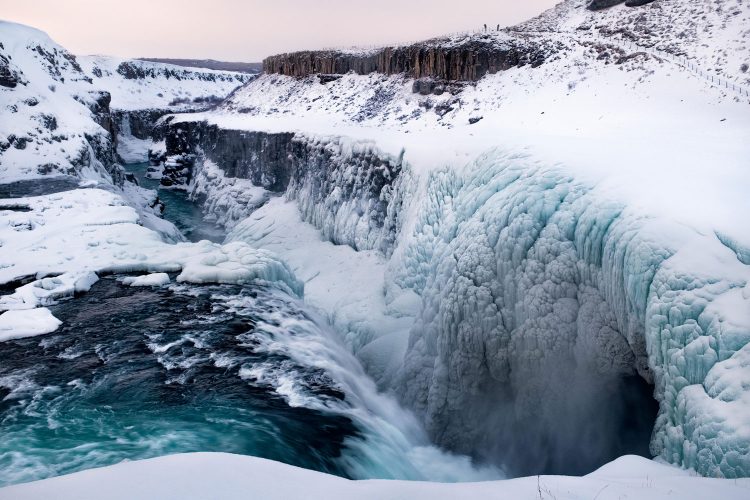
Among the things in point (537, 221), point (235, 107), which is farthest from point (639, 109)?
point (235, 107)

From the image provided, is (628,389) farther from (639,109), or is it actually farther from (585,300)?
(639,109)

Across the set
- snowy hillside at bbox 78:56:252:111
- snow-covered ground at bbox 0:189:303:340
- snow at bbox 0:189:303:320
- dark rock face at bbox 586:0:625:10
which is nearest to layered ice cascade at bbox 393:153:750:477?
snow at bbox 0:189:303:320

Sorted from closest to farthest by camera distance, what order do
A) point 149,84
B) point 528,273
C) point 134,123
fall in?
point 528,273 < point 134,123 < point 149,84

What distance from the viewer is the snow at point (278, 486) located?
3.46 metres

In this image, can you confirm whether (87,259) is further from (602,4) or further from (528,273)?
(602,4)

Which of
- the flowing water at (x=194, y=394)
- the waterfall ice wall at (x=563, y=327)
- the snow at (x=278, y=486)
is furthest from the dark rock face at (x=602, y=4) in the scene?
the snow at (x=278, y=486)

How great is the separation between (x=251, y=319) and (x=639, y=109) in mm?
17414

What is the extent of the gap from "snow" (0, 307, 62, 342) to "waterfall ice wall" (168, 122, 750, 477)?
7390 millimetres

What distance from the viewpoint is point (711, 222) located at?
5980 mm

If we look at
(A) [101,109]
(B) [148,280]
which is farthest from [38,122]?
(B) [148,280]

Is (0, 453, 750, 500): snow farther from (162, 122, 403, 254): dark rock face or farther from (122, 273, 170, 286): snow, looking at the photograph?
(162, 122, 403, 254): dark rock face

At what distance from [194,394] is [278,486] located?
4.76 m

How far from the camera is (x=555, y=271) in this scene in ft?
26.2

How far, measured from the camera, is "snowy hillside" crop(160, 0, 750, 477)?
5.44m
